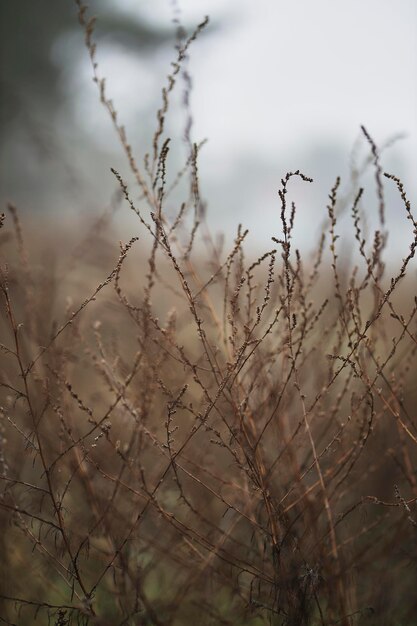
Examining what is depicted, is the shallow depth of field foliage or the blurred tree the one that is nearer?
the shallow depth of field foliage

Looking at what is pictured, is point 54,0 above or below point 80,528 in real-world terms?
above

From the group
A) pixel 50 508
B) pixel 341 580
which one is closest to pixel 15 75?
pixel 50 508

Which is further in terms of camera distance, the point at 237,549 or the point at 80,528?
the point at 237,549

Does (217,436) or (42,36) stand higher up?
(42,36)

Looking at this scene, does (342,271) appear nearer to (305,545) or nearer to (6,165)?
(305,545)

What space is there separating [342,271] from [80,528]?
4.17 feet

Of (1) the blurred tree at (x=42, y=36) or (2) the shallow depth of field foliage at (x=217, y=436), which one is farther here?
(1) the blurred tree at (x=42, y=36)

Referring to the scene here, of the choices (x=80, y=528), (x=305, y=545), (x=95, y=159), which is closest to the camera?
(x=305, y=545)

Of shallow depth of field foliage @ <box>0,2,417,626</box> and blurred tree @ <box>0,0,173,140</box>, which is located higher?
blurred tree @ <box>0,0,173,140</box>

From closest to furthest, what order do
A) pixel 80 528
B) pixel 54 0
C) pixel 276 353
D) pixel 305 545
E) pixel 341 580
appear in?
pixel 341 580
pixel 276 353
pixel 305 545
pixel 80 528
pixel 54 0

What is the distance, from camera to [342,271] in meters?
2.15

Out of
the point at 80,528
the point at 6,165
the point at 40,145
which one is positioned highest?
the point at 6,165

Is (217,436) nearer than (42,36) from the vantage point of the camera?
Yes

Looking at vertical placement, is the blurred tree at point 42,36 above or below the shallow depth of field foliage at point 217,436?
above
